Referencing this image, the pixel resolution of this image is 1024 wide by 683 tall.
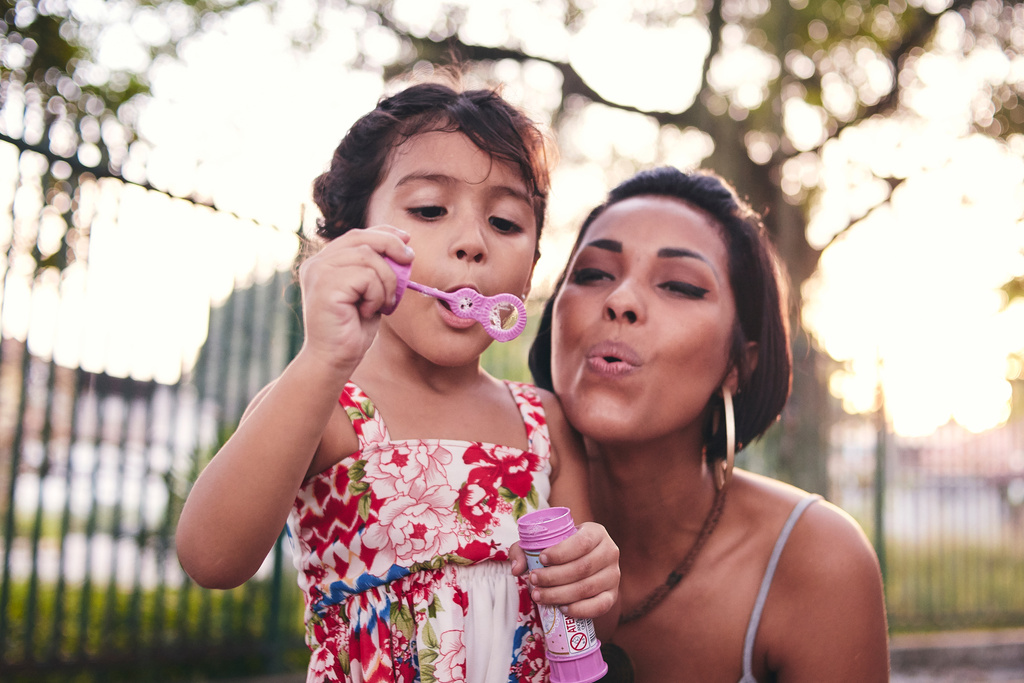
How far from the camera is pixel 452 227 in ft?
4.78

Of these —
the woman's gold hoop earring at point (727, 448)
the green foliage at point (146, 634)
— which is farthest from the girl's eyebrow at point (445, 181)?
the green foliage at point (146, 634)

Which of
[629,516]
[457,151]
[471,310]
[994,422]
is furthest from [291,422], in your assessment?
[994,422]

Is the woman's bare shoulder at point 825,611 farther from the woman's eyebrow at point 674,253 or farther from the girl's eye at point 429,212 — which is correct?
the girl's eye at point 429,212

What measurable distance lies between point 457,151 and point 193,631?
3.52 meters

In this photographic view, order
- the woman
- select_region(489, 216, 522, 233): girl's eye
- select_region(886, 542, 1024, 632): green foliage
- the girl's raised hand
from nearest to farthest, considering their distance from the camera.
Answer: the girl's raised hand, select_region(489, 216, 522, 233): girl's eye, the woman, select_region(886, 542, 1024, 632): green foliage

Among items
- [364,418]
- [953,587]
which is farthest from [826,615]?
A: [953,587]

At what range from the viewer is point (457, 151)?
1.54 m

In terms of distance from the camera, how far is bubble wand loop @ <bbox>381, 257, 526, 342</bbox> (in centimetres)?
141

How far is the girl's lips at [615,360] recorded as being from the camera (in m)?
1.76

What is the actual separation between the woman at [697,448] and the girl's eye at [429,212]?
19.8 inches

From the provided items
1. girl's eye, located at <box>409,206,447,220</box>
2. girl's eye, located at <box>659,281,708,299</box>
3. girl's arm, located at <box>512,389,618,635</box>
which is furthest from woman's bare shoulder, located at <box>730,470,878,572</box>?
girl's eye, located at <box>409,206,447,220</box>

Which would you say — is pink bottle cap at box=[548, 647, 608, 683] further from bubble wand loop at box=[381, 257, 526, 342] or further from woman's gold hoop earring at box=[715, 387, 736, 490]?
woman's gold hoop earring at box=[715, 387, 736, 490]

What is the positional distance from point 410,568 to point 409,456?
205mm

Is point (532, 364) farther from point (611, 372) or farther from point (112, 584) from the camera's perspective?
point (112, 584)
